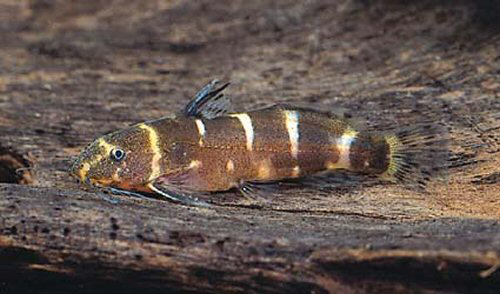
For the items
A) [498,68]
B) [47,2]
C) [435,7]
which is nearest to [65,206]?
[498,68]

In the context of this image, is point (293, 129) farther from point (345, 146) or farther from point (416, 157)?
point (416, 157)

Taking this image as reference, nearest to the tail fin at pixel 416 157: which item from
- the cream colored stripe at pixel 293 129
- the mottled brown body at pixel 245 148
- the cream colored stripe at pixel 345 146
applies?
the cream colored stripe at pixel 345 146

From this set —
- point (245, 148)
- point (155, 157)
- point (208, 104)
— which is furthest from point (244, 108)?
point (155, 157)

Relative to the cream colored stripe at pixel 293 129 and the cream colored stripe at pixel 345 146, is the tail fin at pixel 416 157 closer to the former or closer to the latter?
the cream colored stripe at pixel 345 146

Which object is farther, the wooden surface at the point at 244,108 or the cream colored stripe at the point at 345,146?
the cream colored stripe at the point at 345,146

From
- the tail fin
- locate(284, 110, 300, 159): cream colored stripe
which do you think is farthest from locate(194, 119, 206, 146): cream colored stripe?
the tail fin

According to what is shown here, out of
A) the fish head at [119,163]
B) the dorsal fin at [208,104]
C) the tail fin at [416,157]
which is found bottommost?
the fish head at [119,163]

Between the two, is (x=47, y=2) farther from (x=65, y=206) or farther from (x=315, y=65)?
(x=65, y=206)
